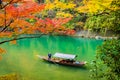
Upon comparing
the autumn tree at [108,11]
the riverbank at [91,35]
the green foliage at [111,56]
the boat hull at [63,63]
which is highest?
the autumn tree at [108,11]

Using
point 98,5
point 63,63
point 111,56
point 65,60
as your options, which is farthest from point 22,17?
point 65,60

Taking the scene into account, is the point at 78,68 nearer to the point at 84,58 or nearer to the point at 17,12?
the point at 84,58

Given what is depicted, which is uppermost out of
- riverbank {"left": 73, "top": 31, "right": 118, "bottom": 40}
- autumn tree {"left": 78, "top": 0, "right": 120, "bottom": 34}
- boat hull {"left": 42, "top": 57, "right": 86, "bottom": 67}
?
autumn tree {"left": 78, "top": 0, "right": 120, "bottom": 34}

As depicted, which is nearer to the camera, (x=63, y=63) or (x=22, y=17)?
(x=22, y=17)

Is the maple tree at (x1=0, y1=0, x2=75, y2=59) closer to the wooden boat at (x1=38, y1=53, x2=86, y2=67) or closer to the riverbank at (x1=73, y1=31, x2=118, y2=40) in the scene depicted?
the wooden boat at (x1=38, y1=53, x2=86, y2=67)

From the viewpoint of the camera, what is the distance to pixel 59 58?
23.5m

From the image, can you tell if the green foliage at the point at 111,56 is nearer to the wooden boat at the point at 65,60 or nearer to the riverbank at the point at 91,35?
the wooden boat at the point at 65,60

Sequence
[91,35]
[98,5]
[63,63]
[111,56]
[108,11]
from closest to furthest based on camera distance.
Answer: [111,56] → [98,5] → [108,11] → [63,63] → [91,35]

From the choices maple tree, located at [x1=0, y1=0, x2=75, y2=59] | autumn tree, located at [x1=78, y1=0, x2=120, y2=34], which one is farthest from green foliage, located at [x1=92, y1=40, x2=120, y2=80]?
maple tree, located at [x1=0, y1=0, x2=75, y2=59]

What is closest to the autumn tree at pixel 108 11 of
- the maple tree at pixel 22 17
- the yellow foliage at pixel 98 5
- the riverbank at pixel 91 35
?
the yellow foliage at pixel 98 5

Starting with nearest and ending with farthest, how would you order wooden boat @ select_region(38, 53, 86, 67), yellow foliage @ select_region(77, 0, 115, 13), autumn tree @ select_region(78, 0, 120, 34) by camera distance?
1. autumn tree @ select_region(78, 0, 120, 34)
2. yellow foliage @ select_region(77, 0, 115, 13)
3. wooden boat @ select_region(38, 53, 86, 67)

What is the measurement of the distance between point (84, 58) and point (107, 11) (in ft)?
46.5

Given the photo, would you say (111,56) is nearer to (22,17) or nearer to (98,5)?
(98,5)

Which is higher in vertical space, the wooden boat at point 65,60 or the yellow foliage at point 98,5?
the yellow foliage at point 98,5
